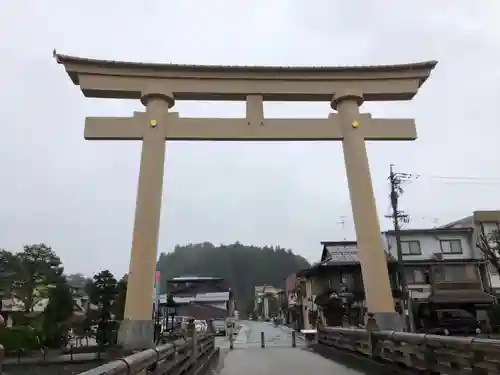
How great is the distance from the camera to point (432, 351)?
639 centimetres

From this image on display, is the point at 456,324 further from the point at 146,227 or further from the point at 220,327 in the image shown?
the point at 146,227

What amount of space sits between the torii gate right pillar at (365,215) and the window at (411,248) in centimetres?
2084

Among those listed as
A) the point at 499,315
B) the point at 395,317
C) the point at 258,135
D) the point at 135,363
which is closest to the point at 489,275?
the point at 499,315

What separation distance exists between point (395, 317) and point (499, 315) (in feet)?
62.9

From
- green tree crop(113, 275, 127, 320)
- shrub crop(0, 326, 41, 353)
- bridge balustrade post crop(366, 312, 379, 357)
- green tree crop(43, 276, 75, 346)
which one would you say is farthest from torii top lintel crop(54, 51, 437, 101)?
green tree crop(43, 276, 75, 346)

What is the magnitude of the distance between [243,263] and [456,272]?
6061 cm

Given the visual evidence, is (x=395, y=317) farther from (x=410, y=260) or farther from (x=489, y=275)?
(x=489, y=275)

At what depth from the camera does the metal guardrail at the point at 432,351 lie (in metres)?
5.01

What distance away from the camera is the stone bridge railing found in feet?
12.4

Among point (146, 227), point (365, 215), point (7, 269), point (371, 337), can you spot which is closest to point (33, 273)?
point (7, 269)

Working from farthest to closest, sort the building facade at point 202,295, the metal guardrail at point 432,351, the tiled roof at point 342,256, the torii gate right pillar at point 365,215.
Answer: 1. the building facade at point 202,295
2. the tiled roof at point 342,256
3. the torii gate right pillar at point 365,215
4. the metal guardrail at point 432,351

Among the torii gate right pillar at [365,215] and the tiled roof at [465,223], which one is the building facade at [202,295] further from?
the torii gate right pillar at [365,215]

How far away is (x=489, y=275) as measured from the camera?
98.8 feet

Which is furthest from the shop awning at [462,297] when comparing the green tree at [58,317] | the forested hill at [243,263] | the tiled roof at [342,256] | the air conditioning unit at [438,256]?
the forested hill at [243,263]
